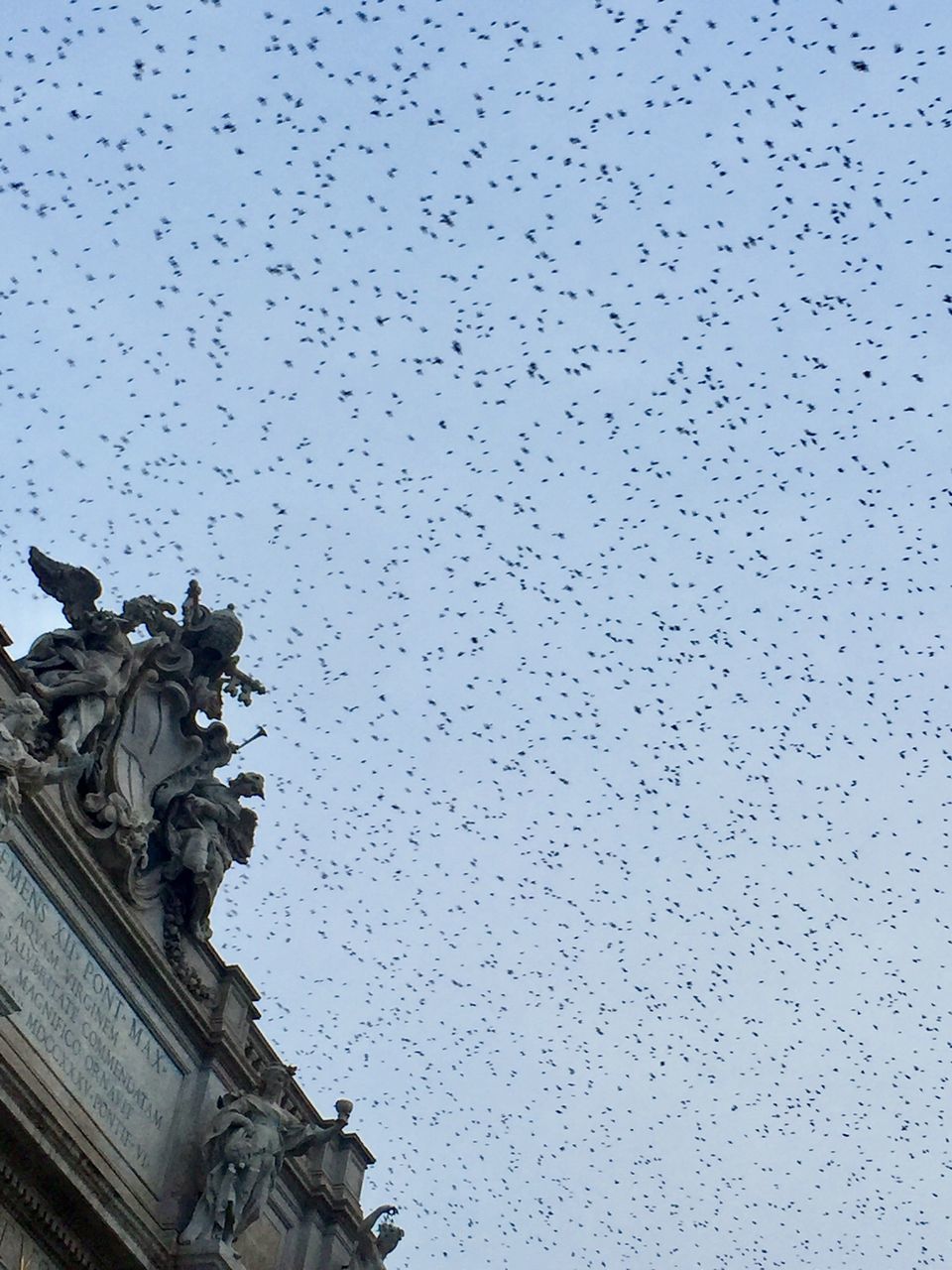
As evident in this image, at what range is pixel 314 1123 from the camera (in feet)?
104

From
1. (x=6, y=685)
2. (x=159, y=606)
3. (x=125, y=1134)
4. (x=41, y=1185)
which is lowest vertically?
(x=41, y=1185)

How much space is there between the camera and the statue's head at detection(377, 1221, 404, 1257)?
33.2 meters

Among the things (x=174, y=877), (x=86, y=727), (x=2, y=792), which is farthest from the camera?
(x=174, y=877)

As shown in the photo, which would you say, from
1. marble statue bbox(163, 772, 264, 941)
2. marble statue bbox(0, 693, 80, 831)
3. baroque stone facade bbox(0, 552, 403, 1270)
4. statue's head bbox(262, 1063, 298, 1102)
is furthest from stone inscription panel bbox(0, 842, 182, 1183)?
marble statue bbox(163, 772, 264, 941)

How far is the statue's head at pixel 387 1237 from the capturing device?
33219 millimetres

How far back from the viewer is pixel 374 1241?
108 feet

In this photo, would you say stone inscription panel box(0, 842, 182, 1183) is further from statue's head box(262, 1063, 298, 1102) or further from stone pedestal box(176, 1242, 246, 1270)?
statue's head box(262, 1063, 298, 1102)

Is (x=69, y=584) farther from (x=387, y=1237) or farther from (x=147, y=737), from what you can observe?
(x=387, y=1237)

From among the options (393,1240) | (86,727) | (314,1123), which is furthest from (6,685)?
(393,1240)

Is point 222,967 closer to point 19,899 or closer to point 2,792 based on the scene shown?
point 19,899

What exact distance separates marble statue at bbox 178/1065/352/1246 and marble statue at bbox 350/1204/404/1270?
3.21 m

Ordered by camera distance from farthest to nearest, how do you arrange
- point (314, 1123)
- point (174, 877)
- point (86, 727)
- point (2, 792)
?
point (314, 1123) → point (174, 877) → point (86, 727) → point (2, 792)

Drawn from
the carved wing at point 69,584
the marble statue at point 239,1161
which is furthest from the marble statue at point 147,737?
the marble statue at point 239,1161

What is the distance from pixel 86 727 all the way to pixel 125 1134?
4.89 meters
